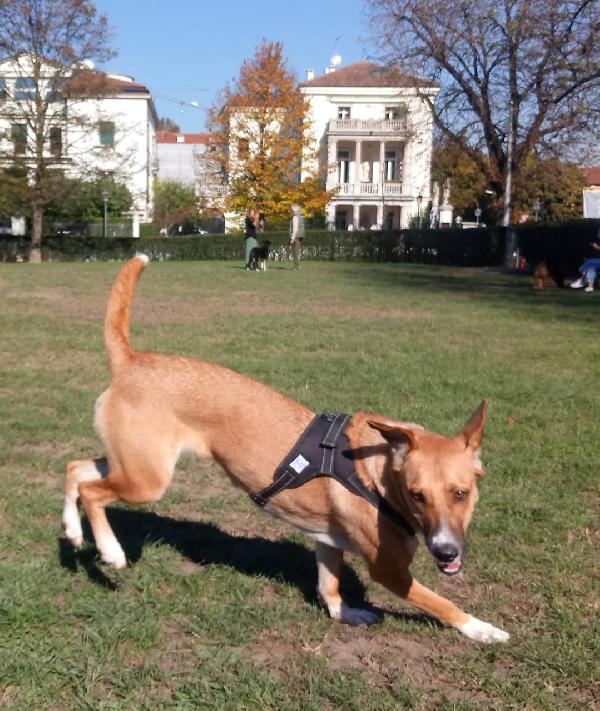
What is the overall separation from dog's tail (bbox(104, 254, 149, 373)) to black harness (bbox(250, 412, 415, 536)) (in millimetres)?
1127

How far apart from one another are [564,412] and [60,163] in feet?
131

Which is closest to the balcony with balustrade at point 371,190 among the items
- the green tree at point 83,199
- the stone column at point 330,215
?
the stone column at point 330,215

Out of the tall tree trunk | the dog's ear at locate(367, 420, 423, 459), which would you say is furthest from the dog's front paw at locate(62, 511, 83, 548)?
the tall tree trunk

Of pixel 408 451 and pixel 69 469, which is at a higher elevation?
pixel 408 451

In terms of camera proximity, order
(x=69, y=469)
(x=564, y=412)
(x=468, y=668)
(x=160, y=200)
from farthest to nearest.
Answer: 1. (x=160, y=200)
2. (x=564, y=412)
3. (x=69, y=469)
4. (x=468, y=668)

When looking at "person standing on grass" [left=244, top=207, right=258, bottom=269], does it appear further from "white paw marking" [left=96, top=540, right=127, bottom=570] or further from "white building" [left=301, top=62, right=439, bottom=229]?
"white building" [left=301, top=62, right=439, bottom=229]

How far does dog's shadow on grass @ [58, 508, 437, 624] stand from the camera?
421 cm

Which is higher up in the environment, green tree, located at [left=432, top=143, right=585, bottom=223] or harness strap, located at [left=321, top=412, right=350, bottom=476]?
green tree, located at [left=432, top=143, right=585, bottom=223]

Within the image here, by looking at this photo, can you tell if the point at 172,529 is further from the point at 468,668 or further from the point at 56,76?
the point at 56,76

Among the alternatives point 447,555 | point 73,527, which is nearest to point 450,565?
point 447,555

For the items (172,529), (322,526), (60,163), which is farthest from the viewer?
(60,163)

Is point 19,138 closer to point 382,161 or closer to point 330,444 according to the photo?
point 382,161

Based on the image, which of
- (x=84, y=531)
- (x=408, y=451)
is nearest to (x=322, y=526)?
(x=408, y=451)

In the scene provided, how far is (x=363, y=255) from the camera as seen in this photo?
42.6 metres
